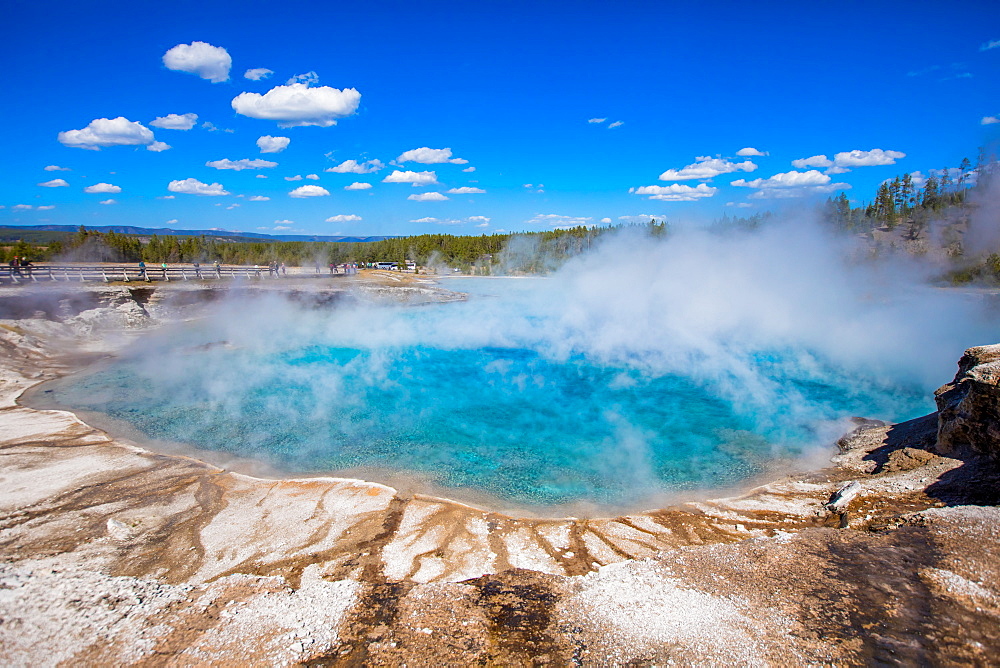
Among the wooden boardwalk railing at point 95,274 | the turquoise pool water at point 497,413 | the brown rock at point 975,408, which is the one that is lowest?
the turquoise pool water at point 497,413

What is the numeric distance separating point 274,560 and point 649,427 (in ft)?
19.5

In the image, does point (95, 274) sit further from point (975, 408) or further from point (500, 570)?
point (975, 408)

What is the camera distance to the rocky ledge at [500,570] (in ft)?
9.48

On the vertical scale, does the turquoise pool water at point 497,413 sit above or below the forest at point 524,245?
below

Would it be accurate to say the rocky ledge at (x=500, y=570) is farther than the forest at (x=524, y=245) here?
No

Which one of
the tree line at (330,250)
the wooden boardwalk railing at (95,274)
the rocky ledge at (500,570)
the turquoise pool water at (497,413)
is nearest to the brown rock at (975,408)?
the rocky ledge at (500,570)

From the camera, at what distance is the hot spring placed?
6.69m

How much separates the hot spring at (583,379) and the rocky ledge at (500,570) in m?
1.11

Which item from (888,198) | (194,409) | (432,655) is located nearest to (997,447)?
(432,655)

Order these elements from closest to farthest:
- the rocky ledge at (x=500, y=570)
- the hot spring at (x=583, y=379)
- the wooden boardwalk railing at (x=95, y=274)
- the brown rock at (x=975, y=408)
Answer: the rocky ledge at (x=500, y=570), the brown rock at (x=975, y=408), the hot spring at (x=583, y=379), the wooden boardwalk railing at (x=95, y=274)

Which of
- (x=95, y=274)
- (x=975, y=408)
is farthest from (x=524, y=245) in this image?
(x=975, y=408)

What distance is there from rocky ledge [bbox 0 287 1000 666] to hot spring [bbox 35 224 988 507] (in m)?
1.11

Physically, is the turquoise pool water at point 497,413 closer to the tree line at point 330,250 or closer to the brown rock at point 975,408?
the brown rock at point 975,408

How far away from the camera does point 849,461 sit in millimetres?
6172
